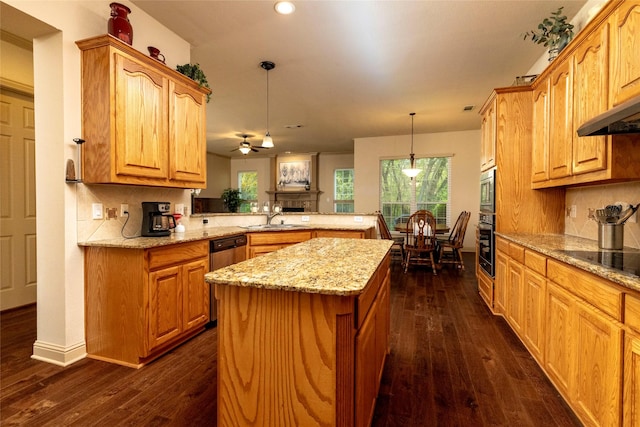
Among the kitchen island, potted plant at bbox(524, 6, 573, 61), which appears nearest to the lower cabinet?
the kitchen island

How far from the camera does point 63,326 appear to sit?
211 centimetres

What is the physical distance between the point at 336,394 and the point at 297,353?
195 mm

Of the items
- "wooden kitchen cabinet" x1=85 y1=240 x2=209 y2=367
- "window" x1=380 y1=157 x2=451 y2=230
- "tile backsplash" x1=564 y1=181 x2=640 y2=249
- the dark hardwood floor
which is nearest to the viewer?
the dark hardwood floor

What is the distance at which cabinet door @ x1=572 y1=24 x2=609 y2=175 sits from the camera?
1.73 metres

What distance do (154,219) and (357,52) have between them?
8.89ft

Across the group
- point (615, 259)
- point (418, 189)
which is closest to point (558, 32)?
point (615, 259)

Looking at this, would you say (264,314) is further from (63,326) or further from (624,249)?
(624,249)

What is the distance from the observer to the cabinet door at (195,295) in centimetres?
241

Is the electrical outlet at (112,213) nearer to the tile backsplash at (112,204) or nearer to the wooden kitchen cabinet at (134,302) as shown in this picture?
the tile backsplash at (112,204)

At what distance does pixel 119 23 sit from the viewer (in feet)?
7.21

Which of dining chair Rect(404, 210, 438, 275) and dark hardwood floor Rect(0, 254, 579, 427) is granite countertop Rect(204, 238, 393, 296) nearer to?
dark hardwood floor Rect(0, 254, 579, 427)

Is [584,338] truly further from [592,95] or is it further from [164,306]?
[164,306]

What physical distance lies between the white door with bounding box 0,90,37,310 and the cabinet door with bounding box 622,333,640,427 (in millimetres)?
4901

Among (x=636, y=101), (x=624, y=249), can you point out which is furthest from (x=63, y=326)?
(x=624, y=249)
